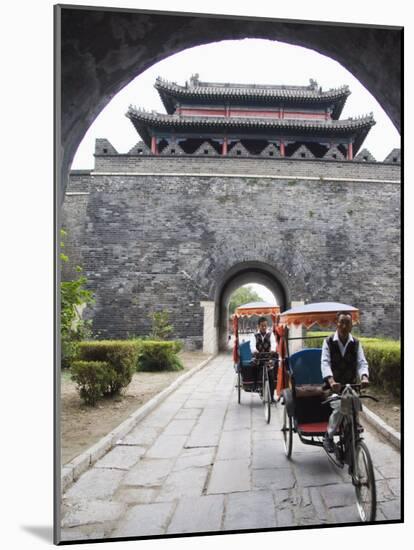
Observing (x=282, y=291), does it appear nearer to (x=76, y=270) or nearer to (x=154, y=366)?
(x=154, y=366)

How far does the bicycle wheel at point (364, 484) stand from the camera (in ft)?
8.83

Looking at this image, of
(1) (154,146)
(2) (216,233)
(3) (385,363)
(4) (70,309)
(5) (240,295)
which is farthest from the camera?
(5) (240,295)

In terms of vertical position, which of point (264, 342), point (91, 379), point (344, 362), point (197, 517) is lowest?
point (197, 517)

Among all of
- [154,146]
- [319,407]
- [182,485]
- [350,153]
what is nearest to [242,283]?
[154,146]

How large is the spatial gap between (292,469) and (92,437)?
147 cm

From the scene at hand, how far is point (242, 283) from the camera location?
7.05 meters

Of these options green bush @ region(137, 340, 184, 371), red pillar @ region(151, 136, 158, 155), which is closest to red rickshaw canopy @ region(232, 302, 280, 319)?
green bush @ region(137, 340, 184, 371)

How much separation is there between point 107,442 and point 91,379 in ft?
3.20

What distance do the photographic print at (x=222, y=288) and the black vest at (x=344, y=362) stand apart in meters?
0.01

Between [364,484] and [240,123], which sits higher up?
[240,123]

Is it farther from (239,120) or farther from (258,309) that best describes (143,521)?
(239,120)

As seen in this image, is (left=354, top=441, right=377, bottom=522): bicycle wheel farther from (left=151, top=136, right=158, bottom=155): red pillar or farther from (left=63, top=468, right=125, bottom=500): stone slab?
(left=151, top=136, right=158, bottom=155): red pillar

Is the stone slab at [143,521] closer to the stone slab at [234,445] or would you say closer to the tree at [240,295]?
the stone slab at [234,445]

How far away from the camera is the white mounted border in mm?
3033
